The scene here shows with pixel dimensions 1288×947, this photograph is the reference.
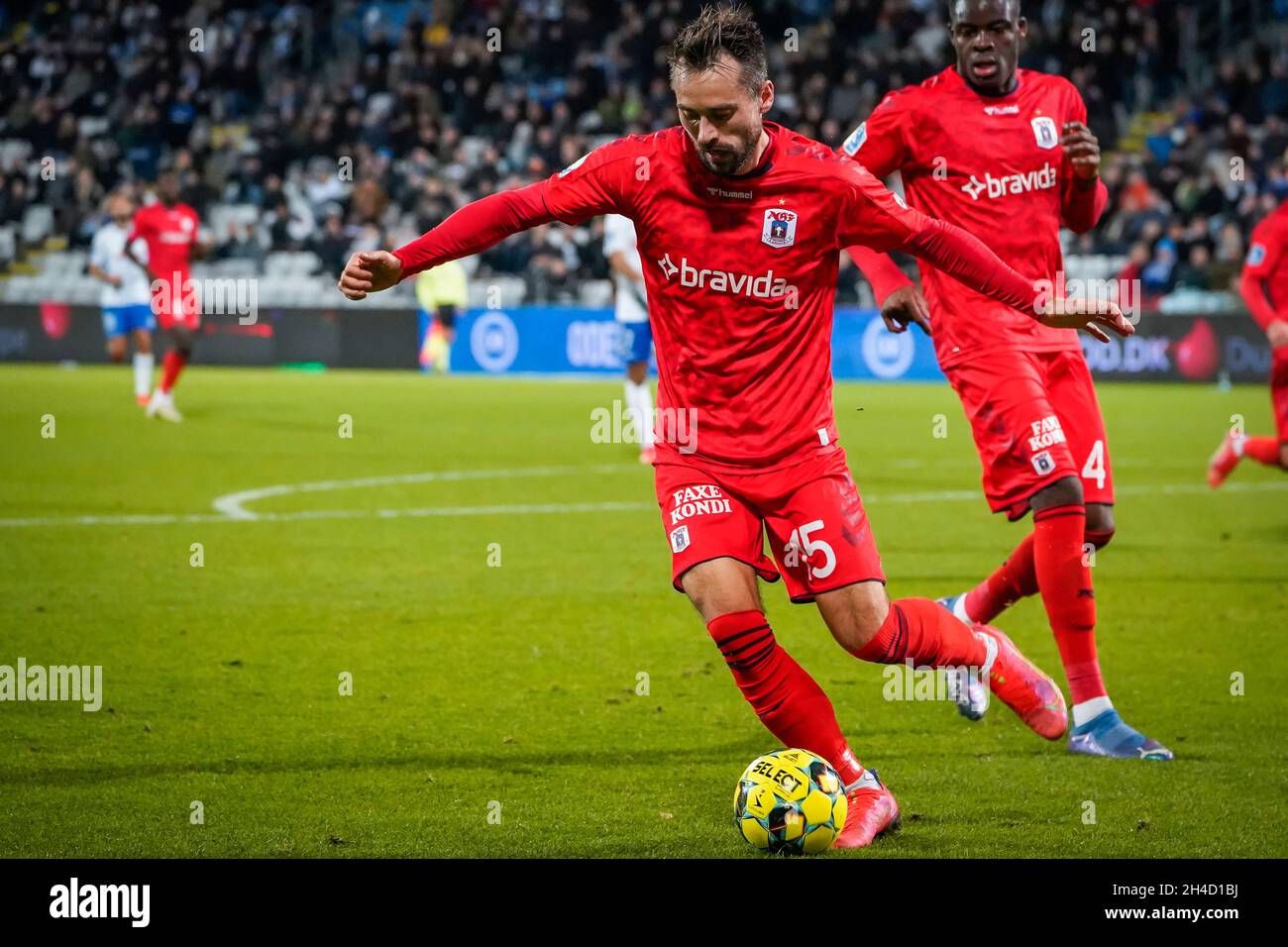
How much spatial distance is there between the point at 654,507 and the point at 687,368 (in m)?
7.01

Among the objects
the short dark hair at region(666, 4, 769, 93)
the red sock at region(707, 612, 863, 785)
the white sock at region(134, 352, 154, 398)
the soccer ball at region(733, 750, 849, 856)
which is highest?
the white sock at region(134, 352, 154, 398)

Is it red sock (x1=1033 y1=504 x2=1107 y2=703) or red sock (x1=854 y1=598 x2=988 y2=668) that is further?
red sock (x1=1033 y1=504 x2=1107 y2=703)

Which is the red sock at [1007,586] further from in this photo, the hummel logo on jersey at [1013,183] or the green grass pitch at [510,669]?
the hummel logo on jersey at [1013,183]

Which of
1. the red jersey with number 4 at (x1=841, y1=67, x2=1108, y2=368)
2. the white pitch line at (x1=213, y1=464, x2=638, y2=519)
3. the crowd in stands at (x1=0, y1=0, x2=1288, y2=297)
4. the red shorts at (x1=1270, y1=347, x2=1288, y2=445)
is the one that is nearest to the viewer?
the red jersey with number 4 at (x1=841, y1=67, x2=1108, y2=368)

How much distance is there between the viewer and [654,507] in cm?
1179

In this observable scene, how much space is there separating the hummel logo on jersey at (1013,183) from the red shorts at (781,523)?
68.6 inches

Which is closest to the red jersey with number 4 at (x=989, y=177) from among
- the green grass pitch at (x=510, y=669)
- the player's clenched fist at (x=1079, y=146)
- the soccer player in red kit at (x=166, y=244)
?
the player's clenched fist at (x=1079, y=146)

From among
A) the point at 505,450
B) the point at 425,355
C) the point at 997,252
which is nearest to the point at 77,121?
the point at 425,355

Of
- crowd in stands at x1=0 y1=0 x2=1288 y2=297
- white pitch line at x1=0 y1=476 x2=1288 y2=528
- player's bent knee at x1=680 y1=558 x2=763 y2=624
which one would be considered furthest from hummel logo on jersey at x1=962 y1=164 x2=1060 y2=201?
crowd in stands at x1=0 y1=0 x2=1288 y2=297

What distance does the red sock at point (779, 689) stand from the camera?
4.63 meters

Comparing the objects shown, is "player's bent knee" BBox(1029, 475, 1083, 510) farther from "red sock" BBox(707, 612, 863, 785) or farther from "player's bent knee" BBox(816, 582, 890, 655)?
"red sock" BBox(707, 612, 863, 785)

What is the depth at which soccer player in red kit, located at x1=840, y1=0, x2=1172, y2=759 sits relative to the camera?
5.84m

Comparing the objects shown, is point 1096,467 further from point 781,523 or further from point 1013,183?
point 781,523
